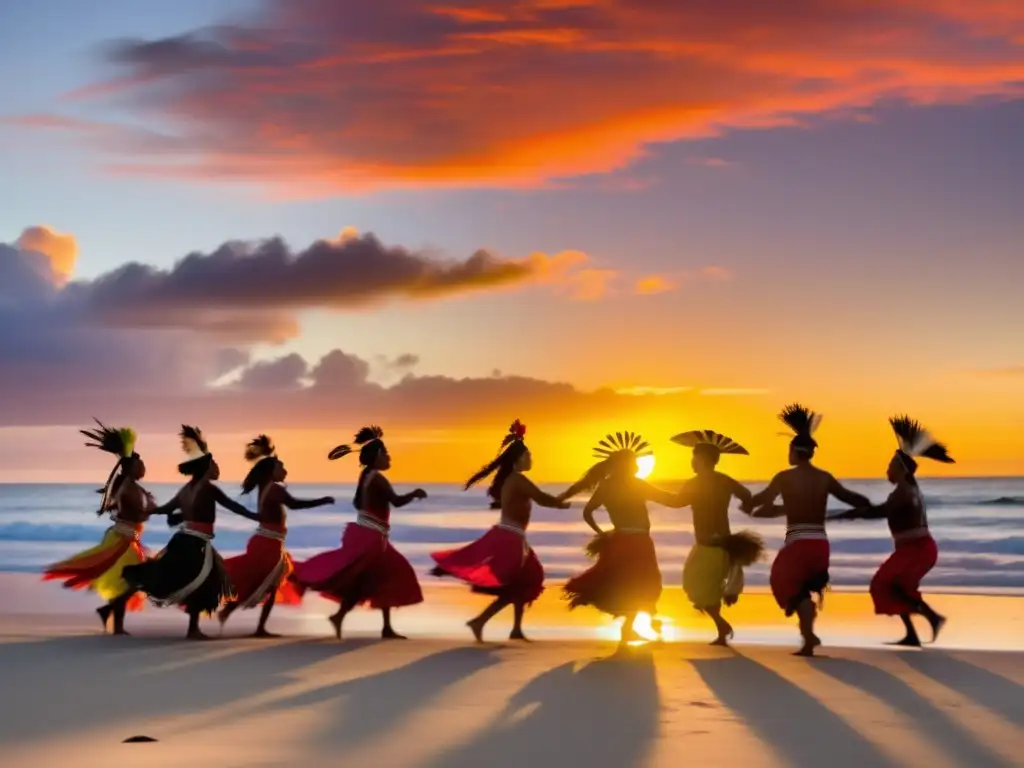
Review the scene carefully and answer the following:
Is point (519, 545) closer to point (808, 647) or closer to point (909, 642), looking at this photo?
point (808, 647)

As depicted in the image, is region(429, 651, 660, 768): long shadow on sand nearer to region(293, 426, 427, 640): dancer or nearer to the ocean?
region(293, 426, 427, 640): dancer

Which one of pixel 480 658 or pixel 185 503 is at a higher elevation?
pixel 185 503

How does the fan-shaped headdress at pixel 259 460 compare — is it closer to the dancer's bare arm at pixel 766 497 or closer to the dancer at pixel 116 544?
the dancer at pixel 116 544

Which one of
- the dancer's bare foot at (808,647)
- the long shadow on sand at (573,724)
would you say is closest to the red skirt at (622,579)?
the dancer's bare foot at (808,647)

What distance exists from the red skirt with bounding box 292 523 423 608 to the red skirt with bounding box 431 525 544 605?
1.57 ft

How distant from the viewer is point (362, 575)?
52.0 feet

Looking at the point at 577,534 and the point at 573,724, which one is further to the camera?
the point at 577,534

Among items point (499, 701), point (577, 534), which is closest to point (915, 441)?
point (499, 701)

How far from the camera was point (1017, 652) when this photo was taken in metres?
14.8

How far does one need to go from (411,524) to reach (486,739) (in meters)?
44.3

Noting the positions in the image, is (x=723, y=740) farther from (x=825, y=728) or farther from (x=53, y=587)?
(x=53, y=587)

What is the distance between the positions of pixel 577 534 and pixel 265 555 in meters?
31.4

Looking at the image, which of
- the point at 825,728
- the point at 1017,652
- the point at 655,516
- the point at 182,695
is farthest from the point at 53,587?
the point at 655,516

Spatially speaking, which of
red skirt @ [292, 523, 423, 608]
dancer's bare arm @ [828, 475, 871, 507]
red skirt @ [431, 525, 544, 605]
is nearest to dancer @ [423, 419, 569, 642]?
red skirt @ [431, 525, 544, 605]
